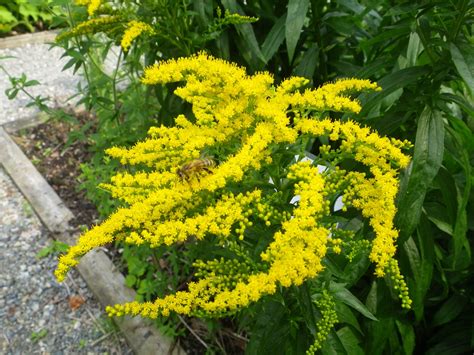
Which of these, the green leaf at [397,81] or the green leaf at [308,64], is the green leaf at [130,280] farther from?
the green leaf at [397,81]

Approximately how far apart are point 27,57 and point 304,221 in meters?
5.75

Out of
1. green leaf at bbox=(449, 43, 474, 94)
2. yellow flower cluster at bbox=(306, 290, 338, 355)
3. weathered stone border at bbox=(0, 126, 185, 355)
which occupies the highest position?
green leaf at bbox=(449, 43, 474, 94)

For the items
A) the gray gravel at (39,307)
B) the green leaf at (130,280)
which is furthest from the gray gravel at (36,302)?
the green leaf at (130,280)

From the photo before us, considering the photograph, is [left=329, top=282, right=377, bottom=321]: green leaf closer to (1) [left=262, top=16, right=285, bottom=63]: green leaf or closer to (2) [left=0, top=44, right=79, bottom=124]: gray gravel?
(1) [left=262, top=16, right=285, bottom=63]: green leaf

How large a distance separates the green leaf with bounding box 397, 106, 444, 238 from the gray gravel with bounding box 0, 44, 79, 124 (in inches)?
149

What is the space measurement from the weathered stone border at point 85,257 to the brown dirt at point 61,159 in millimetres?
81

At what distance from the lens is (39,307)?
9.79ft

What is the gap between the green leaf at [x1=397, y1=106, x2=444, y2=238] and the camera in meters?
1.46

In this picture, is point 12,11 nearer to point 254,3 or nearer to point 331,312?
point 254,3

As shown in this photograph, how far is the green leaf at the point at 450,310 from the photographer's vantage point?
6.49 ft

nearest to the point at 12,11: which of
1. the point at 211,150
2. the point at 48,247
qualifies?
the point at 48,247

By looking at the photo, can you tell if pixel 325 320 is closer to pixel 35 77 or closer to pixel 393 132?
pixel 393 132

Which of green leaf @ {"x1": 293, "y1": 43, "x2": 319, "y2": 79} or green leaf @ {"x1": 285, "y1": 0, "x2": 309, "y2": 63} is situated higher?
green leaf @ {"x1": 285, "y1": 0, "x2": 309, "y2": 63}

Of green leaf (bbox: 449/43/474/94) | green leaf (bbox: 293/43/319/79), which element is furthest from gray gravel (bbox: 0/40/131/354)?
green leaf (bbox: 449/43/474/94)
